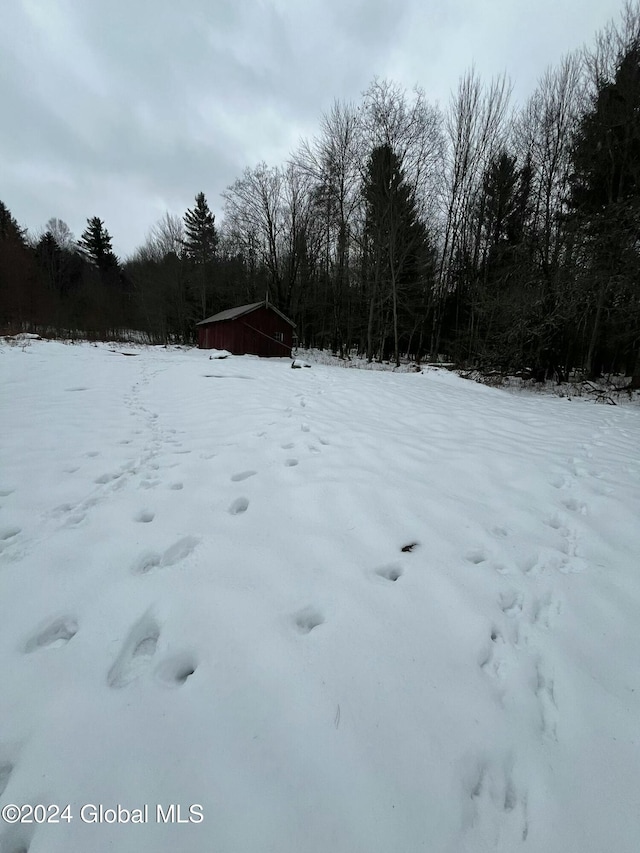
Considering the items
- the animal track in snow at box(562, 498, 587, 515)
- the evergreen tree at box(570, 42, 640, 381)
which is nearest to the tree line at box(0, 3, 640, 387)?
the evergreen tree at box(570, 42, 640, 381)

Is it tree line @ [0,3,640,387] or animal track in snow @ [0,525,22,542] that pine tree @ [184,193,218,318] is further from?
animal track in snow @ [0,525,22,542]

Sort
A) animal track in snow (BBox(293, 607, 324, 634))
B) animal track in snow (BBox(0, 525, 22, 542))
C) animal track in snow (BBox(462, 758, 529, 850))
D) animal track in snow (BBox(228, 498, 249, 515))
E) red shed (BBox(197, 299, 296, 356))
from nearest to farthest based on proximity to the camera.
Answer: animal track in snow (BBox(462, 758, 529, 850))
animal track in snow (BBox(293, 607, 324, 634))
animal track in snow (BBox(0, 525, 22, 542))
animal track in snow (BBox(228, 498, 249, 515))
red shed (BBox(197, 299, 296, 356))

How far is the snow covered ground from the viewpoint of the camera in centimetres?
100

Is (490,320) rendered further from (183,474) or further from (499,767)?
(499,767)

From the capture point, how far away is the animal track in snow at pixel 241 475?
2.91m

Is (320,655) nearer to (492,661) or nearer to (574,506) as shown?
(492,661)

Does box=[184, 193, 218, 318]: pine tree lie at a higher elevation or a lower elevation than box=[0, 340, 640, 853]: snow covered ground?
higher

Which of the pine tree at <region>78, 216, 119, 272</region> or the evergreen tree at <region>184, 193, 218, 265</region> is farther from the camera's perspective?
the pine tree at <region>78, 216, 119, 272</region>

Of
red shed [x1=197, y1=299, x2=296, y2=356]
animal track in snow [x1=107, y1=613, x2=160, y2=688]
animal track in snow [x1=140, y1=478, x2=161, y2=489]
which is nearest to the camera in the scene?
animal track in snow [x1=107, y1=613, x2=160, y2=688]

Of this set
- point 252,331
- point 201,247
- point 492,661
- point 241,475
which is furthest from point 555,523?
point 201,247

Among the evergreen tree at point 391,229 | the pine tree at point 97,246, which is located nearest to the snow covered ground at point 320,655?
the evergreen tree at point 391,229

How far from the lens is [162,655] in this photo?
4.66 feet

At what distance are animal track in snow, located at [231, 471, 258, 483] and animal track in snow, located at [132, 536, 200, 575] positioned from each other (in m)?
0.82

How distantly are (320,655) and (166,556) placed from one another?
3.63ft
